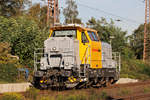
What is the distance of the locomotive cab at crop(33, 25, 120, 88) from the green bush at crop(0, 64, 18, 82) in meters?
1.73

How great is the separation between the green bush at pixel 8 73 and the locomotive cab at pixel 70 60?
5.69 ft

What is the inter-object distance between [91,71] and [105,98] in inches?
126

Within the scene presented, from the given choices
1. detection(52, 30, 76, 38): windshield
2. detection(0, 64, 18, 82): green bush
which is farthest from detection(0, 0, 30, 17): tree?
detection(52, 30, 76, 38): windshield

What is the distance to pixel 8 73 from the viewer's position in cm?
1475

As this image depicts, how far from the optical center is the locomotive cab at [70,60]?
512 inches

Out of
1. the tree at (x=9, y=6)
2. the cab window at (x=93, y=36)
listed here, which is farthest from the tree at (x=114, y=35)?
the cab window at (x=93, y=36)

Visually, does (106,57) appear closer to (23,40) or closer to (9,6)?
(23,40)

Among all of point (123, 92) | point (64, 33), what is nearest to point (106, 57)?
point (64, 33)

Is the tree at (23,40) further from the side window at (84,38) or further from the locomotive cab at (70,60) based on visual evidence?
the side window at (84,38)

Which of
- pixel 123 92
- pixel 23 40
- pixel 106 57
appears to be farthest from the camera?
pixel 23 40

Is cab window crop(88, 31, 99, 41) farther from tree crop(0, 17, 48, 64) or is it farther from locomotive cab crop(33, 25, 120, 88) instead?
tree crop(0, 17, 48, 64)

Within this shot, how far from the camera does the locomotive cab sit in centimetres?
1299

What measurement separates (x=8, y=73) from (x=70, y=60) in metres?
3.95

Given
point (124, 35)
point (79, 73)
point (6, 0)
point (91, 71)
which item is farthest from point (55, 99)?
point (124, 35)
